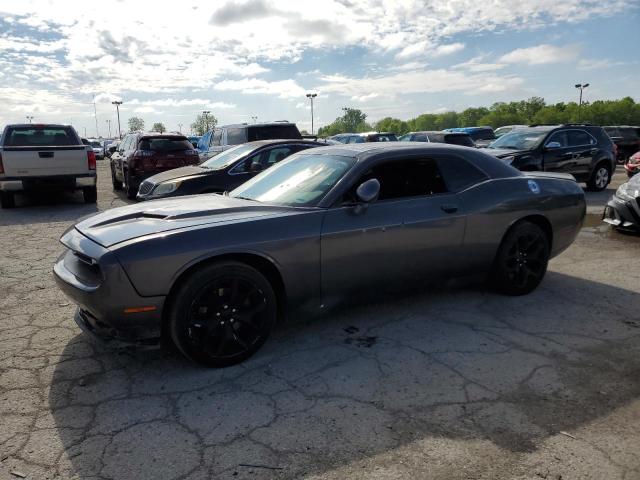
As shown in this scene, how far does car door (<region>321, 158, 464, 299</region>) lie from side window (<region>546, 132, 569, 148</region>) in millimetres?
8633

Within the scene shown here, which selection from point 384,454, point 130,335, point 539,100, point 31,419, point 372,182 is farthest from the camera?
point 539,100

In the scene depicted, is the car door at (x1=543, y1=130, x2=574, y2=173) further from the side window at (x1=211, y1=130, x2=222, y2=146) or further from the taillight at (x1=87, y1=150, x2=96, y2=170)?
the taillight at (x1=87, y1=150, x2=96, y2=170)

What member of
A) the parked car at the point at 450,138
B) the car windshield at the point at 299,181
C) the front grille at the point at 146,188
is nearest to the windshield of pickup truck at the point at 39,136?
the front grille at the point at 146,188

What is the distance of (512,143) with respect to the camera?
1173 cm

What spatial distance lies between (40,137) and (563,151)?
11.9 metres

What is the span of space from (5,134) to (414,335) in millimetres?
10247

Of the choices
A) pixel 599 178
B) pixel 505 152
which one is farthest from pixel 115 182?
pixel 599 178

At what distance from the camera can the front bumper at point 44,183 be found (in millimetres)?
10141

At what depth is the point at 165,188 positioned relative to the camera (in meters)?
7.66

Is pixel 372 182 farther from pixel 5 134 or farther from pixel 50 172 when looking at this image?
pixel 5 134

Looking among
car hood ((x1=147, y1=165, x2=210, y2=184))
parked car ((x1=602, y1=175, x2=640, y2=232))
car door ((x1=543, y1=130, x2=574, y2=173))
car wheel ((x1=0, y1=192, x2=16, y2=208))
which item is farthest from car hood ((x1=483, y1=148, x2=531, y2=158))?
car wheel ((x1=0, y1=192, x2=16, y2=208))

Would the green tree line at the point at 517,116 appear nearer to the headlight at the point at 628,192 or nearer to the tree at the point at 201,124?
the tree at the point at 201,124

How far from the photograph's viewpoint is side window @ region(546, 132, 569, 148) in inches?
452

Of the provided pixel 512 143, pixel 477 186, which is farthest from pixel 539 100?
pixel 477 186
